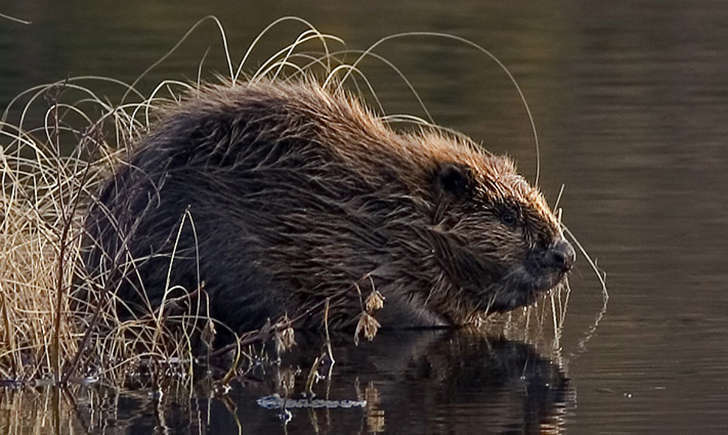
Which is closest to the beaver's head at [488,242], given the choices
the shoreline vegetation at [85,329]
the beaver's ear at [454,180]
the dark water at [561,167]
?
the beaver's ear at [454,180]

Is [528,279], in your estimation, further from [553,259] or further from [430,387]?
[430,387]

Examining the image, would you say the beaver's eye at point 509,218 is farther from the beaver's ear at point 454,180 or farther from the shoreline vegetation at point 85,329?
the shoreline vegetation at point 85,329

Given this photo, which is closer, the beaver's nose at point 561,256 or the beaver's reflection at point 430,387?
the beaver's reflection at point 430,387

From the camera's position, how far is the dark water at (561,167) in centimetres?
585

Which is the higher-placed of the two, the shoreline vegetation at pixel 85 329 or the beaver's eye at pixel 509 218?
the beaver's eye at pixel 509 218

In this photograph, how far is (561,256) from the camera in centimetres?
736

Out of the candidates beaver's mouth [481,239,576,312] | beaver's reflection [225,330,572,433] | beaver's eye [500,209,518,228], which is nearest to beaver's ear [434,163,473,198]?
beaver's eye [500,209,518,228]

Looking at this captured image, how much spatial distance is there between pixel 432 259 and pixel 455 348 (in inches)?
19.6

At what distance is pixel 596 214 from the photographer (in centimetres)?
874

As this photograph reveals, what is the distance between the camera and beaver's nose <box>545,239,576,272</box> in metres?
7.35

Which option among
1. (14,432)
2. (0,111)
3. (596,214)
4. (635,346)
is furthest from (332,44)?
(14,432)

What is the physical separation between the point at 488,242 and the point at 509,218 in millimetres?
118

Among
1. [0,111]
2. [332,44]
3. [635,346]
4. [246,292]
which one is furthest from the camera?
[332,44]

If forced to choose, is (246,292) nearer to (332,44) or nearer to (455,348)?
(455,348)
